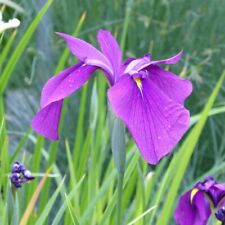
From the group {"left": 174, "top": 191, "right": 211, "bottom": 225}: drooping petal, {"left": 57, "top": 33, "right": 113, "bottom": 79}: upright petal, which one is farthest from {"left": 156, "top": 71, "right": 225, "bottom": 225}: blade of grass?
{"left": 57, "top": 33, "right": 113, "bottom": 79}: upright petal

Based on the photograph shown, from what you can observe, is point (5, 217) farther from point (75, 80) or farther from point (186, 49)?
point (186, 49)

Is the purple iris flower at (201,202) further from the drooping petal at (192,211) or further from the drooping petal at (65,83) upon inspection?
the drooping petal at (65,83)

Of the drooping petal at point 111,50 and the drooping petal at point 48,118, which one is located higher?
the drooping petal at point 111,50

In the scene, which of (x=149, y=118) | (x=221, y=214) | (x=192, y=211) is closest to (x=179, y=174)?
(x=192, y=211)

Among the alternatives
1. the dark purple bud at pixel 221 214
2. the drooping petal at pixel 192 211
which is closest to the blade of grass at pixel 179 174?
the drooping petal at pixel 192 211

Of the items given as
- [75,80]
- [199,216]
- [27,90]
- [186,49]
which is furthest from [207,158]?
[75,80]

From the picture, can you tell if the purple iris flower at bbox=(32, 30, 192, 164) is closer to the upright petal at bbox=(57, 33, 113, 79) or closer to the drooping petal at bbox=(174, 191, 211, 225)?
the upright petal at bbox=(57, 33, 113, 79)

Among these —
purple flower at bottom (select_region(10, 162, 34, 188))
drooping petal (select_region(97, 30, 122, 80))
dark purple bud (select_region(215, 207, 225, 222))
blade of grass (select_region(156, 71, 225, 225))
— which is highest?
drooping petal (select_region(97, 30, 122, 80))
